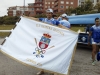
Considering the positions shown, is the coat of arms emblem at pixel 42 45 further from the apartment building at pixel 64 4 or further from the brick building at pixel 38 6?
the brick building at pixel 38 6

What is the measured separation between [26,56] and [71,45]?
117cm

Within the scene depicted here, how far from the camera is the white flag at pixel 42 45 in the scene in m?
5.53

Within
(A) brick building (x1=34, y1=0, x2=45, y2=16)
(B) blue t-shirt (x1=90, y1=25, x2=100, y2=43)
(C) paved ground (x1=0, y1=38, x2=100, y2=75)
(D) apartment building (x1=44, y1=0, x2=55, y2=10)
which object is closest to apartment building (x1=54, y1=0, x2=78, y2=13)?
(D) apartment building (x1=44, y1=0, x2=55, y2=10)

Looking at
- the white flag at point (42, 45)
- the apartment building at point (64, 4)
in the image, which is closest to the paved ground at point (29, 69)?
the white flag at point (42, 45)

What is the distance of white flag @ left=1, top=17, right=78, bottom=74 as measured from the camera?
18.1 ft

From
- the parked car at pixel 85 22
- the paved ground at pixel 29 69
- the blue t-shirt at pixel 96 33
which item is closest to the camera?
the paved ground at pixel 29 69

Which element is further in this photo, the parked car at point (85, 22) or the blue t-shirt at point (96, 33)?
the parked car at point (85, 22)

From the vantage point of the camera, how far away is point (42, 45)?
5781 millimetres

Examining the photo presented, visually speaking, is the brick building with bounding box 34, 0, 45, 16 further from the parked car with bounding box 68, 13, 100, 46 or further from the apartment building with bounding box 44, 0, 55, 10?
the parked car with bounding box 68, 13, 100, 46

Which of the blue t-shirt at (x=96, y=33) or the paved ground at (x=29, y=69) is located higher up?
the blue t-shirt at (x=96, y=33)

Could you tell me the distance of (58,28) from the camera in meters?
5.68

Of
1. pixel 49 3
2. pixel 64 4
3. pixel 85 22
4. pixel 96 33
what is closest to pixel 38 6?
pixel 49 3

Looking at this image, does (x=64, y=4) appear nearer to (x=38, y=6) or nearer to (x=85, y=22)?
(x=38, y=6)

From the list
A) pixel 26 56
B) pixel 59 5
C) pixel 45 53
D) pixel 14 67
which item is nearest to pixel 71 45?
pixel 45 53
